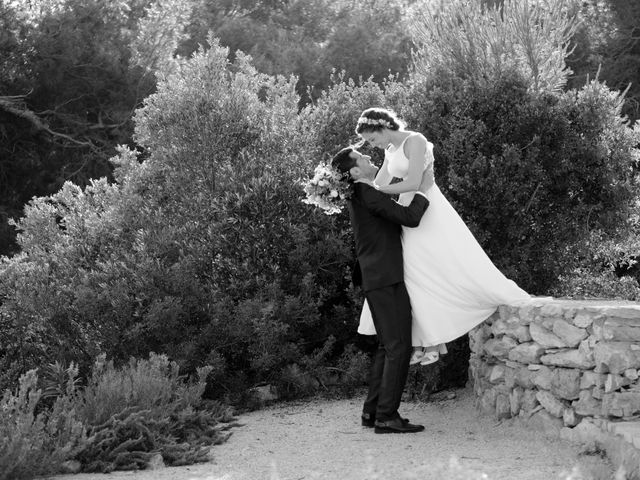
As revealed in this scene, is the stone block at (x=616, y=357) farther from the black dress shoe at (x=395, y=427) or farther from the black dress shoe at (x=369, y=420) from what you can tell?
the black dress shoe at (x=369, y=420)

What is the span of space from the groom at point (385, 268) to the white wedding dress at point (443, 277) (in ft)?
0.33

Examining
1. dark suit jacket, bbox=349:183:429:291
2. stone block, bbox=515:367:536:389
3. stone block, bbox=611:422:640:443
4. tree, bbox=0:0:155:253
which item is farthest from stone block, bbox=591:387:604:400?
tree, bbox=0:0:155:253

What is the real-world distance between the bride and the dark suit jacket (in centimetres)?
13

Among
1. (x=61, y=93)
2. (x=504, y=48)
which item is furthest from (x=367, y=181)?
(x=61, y=93)

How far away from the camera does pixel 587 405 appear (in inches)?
219

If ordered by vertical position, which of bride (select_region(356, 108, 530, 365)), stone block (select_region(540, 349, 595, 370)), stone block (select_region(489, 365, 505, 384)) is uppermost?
bride (select_region(356, 108, 530, 365))

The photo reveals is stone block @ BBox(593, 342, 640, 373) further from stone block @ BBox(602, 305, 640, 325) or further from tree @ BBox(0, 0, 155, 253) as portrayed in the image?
tree @ BBox(0, 0, 155, 253)

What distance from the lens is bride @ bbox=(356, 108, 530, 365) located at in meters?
6.11

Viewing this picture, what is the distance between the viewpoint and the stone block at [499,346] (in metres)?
6.21

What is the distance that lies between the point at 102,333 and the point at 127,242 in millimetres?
1265

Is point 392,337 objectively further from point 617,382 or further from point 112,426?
point 112,426

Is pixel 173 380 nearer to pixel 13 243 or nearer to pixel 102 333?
pixel 102 333

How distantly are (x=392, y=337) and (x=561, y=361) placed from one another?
1054mm

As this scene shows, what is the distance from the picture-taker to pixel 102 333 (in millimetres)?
7680
